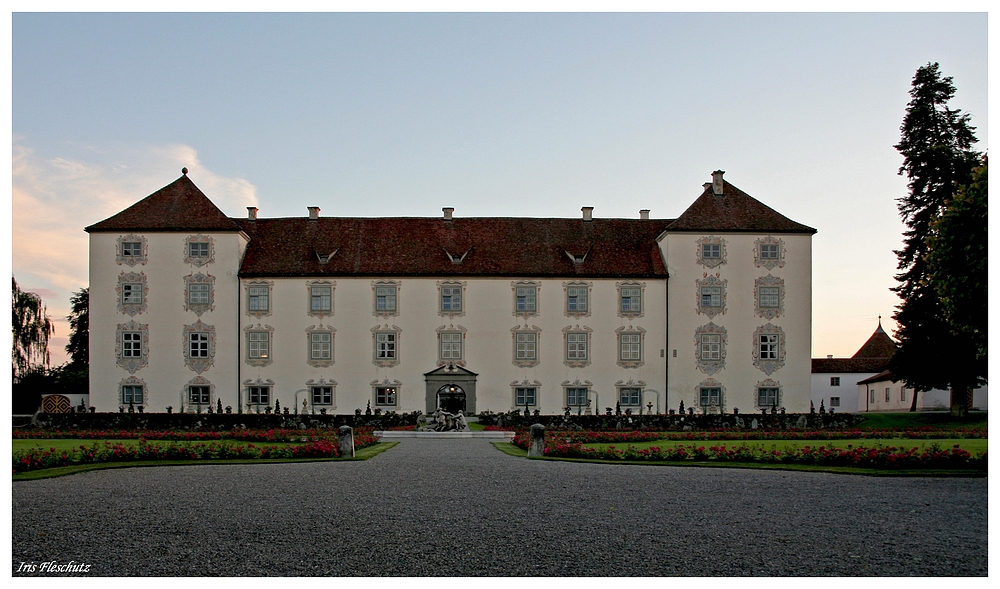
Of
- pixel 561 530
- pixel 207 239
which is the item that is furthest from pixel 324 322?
pixel 561 530

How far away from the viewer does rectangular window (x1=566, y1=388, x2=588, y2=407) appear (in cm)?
3800

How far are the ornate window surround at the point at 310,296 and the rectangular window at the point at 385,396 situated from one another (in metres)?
3.75

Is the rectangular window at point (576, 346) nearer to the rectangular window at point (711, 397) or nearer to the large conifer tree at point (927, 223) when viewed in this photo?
→ the rectangular window at point (711, 397)

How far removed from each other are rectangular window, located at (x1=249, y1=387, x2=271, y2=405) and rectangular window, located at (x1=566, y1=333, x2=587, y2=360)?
12.4m

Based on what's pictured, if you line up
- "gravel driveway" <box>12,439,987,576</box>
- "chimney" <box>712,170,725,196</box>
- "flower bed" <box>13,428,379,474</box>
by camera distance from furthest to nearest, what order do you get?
"chimney" <box>712,170,725,196</box>, "flower bed" <box>13,428,379,474</box>, "gravel driveway" <box>12,439,987,576</box>

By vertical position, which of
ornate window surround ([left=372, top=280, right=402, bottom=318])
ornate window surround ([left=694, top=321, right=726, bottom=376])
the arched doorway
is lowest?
the arched doorway

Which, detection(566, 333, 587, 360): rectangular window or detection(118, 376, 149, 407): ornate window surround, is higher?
detection(566, 333, 587, 360): rectangular window

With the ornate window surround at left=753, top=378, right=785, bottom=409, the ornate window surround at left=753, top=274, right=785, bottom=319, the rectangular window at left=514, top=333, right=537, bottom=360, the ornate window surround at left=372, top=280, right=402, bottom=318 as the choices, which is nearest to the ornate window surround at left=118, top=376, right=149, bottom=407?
the ornate window surround at left=372, top=280, right=402, bottom=318

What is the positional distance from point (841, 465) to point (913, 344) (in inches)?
877

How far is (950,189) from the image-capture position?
118 ft

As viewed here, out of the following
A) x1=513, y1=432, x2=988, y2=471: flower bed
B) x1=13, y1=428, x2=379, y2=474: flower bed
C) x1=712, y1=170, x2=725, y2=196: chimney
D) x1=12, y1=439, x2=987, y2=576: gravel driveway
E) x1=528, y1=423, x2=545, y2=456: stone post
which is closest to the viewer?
x1=12, y1=439, x2=987, y2=576: gravel driveway

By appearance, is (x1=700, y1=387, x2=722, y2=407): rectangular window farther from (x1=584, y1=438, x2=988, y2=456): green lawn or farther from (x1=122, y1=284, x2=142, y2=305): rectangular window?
(x1=122, y1=284, x2=142, y2=305): rectangular window

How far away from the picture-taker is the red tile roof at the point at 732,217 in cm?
3822

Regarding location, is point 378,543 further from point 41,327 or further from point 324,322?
point 41,327
